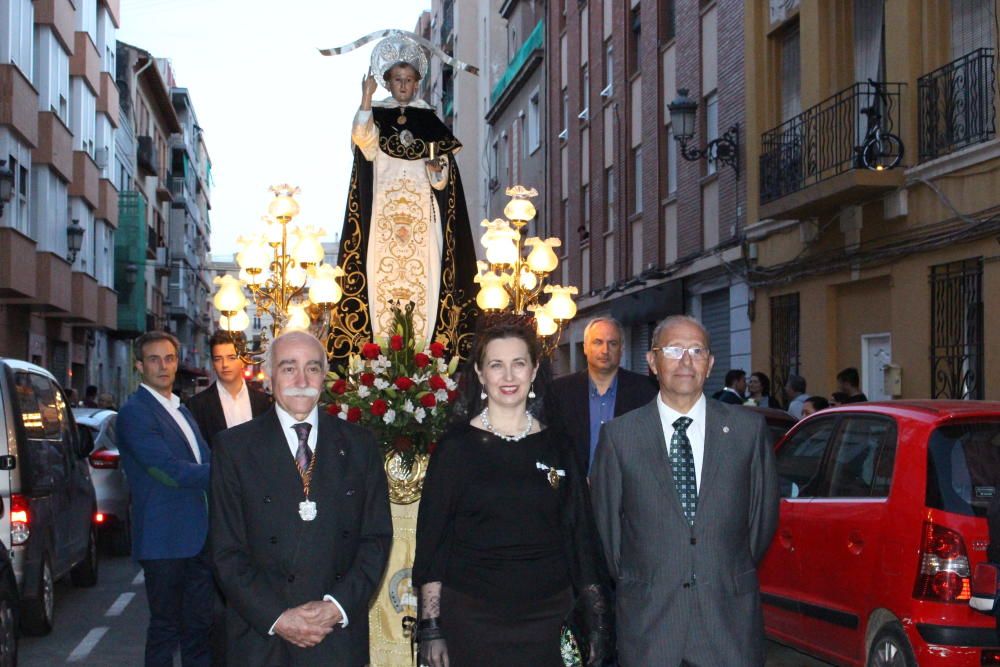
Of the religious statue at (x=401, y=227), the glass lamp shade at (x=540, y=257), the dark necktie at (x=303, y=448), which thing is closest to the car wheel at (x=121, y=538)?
the glass lamp shade at (x=540, y=257)

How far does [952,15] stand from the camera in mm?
14625

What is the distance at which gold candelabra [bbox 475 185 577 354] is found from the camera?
40.1 ft

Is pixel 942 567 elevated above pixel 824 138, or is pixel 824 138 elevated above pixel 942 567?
pixel 824 138

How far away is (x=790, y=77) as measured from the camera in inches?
760

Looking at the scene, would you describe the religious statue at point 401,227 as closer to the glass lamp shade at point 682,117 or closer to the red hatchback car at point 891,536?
the red hatchback car at point 891,536

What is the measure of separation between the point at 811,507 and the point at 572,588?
10.6 feet

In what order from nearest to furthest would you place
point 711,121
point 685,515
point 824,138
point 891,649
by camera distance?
point 685,515 → point 891,649 → point 824,138 → point 711,121

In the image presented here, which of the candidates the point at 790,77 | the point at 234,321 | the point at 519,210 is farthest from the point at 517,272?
the point at 790,77

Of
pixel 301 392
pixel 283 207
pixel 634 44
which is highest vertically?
pixel 634 44

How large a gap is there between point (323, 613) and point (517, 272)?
8.64 meters

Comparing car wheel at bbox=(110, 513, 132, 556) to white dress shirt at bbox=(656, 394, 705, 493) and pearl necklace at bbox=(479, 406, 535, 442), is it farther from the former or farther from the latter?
white dress shirt at bbox=(656, 394, 705, 493)

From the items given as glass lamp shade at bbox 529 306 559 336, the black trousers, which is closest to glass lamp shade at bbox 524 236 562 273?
glass lamp shade at bbox 529 306 559 336

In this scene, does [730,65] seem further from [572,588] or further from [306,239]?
[572,588]

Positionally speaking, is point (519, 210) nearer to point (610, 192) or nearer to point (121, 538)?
point (121, 538)
